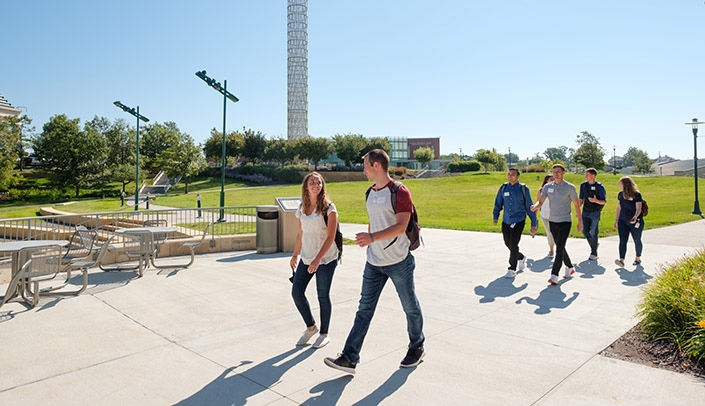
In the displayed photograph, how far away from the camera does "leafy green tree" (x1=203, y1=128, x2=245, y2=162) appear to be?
76.1 meters

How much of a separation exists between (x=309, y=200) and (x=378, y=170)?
3.42 feet

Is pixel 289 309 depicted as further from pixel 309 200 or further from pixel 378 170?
pixel 378 170

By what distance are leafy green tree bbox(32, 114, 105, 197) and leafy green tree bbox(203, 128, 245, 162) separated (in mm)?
21751

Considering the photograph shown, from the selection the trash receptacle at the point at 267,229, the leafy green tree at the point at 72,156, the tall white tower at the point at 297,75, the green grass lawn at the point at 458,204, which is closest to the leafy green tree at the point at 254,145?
the green grass lawn at the point at 458,204

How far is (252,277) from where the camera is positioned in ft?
26.4

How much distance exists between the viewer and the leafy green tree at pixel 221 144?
250 ft

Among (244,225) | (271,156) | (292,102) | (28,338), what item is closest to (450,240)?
(244,225)

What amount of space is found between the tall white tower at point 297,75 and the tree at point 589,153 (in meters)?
76.2

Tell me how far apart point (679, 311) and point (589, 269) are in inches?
167

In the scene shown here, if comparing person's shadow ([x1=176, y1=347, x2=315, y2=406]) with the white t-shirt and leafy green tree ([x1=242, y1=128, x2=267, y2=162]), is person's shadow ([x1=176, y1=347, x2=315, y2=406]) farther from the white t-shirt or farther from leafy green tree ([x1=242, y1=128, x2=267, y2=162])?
leafy green tree ([x1=242, y1=128, x2=267, y2=162])

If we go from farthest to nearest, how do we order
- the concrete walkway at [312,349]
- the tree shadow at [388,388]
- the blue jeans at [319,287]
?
the blue jeans at [319,287] → the concrete walkway at [312,349] → the tree shadow at [388,388]

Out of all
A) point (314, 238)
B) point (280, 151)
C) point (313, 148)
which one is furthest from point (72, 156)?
point (314, 238)

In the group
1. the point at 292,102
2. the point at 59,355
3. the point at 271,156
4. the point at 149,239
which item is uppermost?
the point at 292,102

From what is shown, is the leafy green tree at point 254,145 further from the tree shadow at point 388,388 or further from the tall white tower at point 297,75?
the tree shadow at point 388,388
